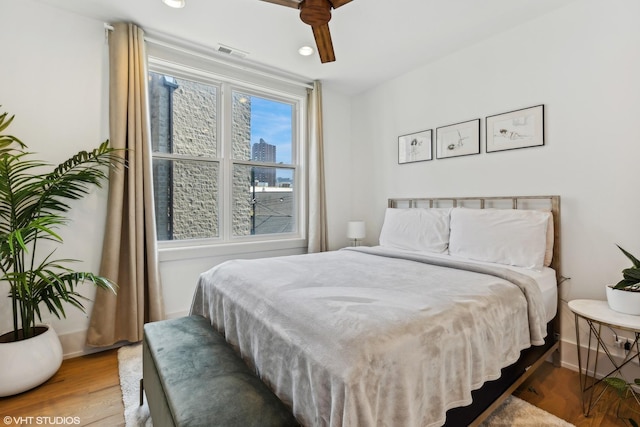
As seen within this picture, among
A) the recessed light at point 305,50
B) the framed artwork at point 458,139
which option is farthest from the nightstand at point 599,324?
the recessed light at point 305,50

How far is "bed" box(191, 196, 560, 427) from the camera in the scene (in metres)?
0.97

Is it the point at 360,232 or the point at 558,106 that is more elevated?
the point at 558,106

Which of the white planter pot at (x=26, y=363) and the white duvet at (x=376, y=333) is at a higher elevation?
the white duvet at (x=376, y=333)

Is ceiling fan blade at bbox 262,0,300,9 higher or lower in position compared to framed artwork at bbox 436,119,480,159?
higher

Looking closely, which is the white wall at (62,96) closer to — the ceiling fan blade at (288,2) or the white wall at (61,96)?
the white wall at (61,96)

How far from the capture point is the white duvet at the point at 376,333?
0.96 m

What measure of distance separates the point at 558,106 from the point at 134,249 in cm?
353

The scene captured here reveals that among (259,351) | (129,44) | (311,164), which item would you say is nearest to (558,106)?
(311,164)

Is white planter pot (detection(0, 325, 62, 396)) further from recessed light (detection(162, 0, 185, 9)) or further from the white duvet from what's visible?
recessed light (detection(162, 0, 185, 9))

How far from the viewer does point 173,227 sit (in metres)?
2.94

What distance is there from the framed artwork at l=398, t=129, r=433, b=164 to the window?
1.27 meters

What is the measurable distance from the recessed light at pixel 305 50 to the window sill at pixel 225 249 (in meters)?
2.01

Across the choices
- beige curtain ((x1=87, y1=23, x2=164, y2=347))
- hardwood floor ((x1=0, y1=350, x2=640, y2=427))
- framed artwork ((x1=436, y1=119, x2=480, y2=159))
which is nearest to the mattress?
hardwood floor ((x1=0, y1=350, x2=640, y2=427))

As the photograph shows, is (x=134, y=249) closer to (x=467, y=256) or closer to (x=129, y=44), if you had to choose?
(x=129, y=44)
